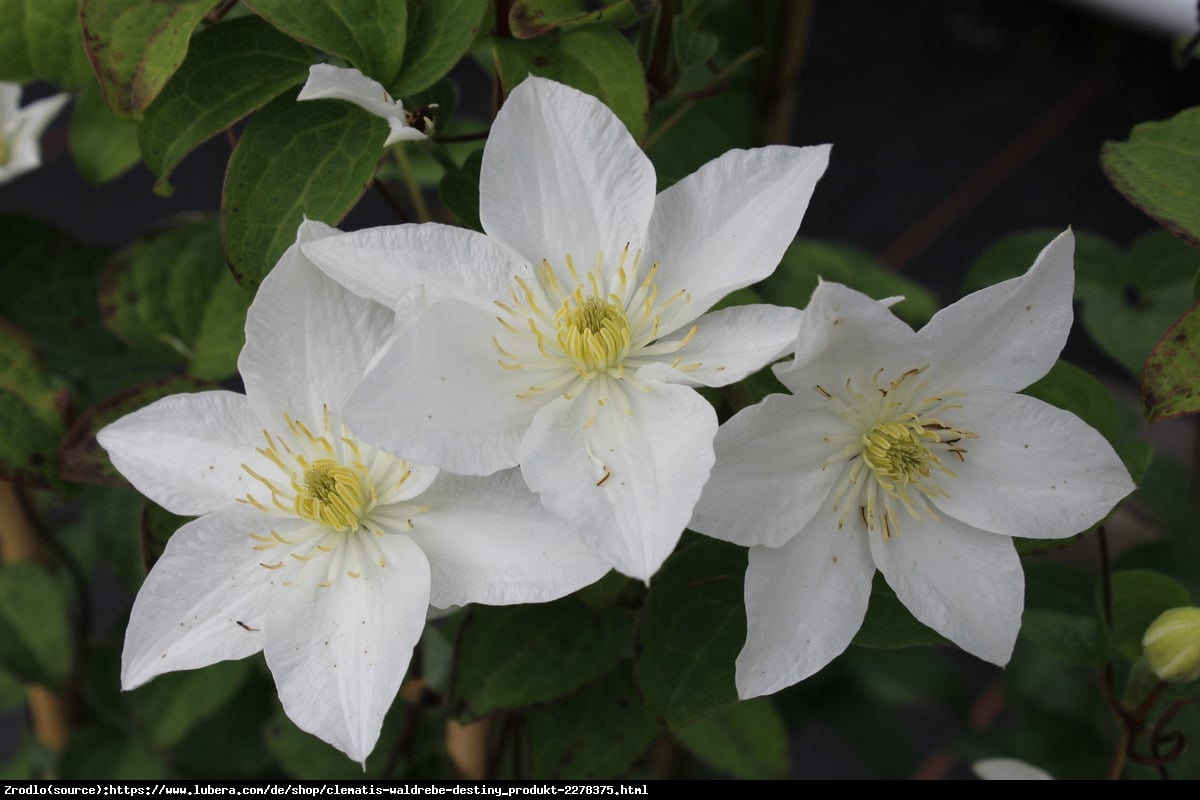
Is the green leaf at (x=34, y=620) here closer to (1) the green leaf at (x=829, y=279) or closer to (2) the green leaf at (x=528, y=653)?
(2) the green leaf at (x=528, y=653)

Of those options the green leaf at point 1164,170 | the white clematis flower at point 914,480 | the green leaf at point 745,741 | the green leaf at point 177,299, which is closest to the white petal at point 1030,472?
the white clematis flower at point 914,480

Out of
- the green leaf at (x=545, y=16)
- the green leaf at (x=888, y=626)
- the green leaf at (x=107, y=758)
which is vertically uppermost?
the green leaf at (x=545, y=16)

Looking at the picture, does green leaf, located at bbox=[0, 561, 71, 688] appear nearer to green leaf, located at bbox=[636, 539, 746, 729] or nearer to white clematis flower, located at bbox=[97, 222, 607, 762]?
white clematis flower, located at bbox=[97, 222, 607, 762]

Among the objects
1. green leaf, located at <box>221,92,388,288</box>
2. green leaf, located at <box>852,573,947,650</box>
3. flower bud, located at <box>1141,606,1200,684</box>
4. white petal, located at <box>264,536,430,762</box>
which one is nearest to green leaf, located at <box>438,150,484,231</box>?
green leaf, located at <box>221,92,388,288</box>

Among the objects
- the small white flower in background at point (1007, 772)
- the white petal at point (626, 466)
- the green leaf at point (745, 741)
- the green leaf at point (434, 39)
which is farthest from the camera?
the green leaf at point (745, 741)

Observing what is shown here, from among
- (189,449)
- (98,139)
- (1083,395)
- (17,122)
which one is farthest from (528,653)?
(17,122)

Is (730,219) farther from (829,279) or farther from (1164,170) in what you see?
(829,279)

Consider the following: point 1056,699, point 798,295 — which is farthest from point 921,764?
point 798,295
